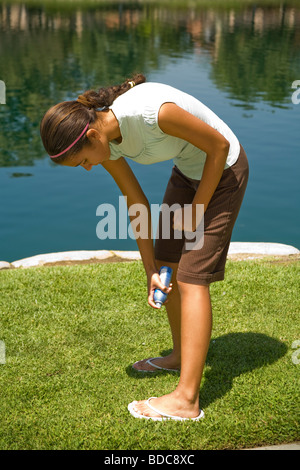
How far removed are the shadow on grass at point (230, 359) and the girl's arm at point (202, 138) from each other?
1040 mm

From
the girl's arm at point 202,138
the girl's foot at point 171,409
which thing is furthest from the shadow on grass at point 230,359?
the girl's arm at point 202,138

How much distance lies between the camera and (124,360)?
3465 mm

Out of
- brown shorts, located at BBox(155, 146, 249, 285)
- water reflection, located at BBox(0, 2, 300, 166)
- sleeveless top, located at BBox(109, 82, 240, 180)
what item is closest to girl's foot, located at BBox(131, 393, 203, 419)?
brown shorts, located at BBox(155, 146, 249, 285)

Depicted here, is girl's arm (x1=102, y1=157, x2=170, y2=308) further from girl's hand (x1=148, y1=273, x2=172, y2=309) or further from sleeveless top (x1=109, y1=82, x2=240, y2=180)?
sleeveless top (x1=109, y1=82, x2=240, y2=180)

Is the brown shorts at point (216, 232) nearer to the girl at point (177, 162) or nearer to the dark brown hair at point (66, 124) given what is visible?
the girl at point (177, 162)

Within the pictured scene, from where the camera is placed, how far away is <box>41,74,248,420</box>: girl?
254 centimetres

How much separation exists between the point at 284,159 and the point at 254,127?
8.16ft

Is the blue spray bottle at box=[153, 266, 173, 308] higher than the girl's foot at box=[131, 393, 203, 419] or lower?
higher

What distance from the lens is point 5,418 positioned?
2926 millimetres

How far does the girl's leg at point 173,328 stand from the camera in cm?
318

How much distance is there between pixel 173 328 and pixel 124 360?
418 mm

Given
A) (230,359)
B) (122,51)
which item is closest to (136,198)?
(230,359)

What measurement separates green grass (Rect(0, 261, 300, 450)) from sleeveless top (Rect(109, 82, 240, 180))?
116cm

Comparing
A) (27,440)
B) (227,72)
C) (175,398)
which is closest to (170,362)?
(175,398)
